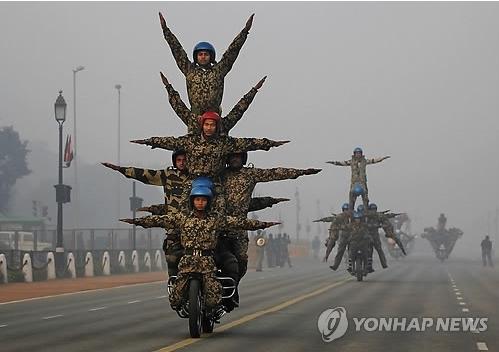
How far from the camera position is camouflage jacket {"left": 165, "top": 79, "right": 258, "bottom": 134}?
18203mm

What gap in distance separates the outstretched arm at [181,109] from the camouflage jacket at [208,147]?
1138 mm

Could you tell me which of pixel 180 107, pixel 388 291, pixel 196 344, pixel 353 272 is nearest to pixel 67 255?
pixel 353 272

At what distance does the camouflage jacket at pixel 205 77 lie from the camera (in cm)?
1839

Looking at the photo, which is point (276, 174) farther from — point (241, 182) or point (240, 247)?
point (240, 247)

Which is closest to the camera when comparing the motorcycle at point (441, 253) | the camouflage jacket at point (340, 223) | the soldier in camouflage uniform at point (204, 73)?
the soldier in camouflage uniform at point (204, 73)

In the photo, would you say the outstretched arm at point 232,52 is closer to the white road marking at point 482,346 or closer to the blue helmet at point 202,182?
the blue helmet at point 202,182

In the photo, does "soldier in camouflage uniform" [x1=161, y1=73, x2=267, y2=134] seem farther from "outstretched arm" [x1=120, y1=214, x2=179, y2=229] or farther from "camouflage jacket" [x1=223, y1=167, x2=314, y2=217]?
"outstretched arm" [x1=120, y1=214, x2=179, y2=229]

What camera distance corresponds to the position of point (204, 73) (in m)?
18.4

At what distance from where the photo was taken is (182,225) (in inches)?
618

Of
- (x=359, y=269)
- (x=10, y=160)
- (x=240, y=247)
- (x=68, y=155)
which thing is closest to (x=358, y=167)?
(x=359, y=269)

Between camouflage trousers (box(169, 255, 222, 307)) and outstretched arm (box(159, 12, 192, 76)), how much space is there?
4205mm

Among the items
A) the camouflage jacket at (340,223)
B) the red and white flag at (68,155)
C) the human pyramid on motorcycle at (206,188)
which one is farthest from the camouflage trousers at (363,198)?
the red and white flag at (68,155)

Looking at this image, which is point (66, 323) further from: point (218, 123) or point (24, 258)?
point (24, 258)

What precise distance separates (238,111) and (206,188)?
3.08m
